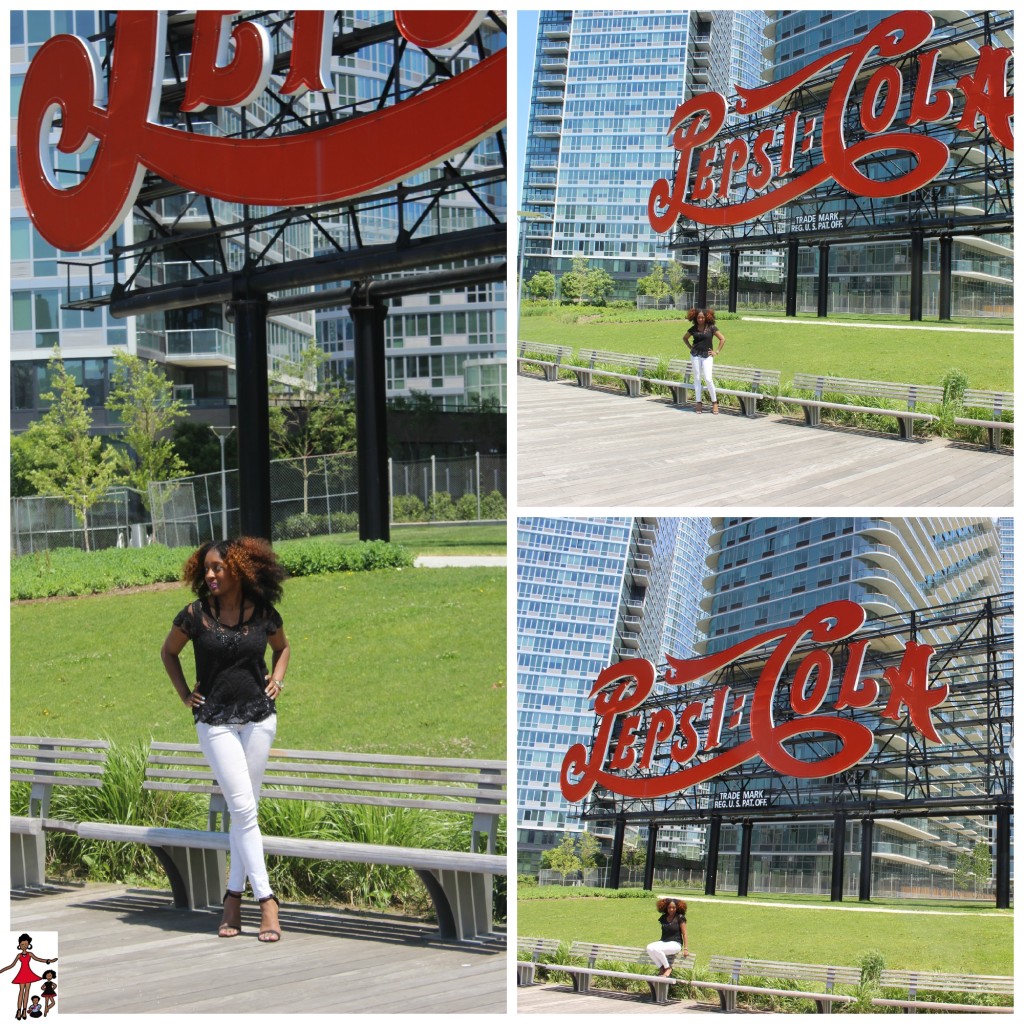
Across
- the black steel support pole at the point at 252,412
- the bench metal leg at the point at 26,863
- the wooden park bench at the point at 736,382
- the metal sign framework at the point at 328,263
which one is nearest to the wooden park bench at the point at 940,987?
the wooden park bench at the point at 736,382

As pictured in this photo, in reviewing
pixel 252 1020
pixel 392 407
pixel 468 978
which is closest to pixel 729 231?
pixel 468 978

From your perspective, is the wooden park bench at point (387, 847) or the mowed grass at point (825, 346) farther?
the mowed grass at point (825, 346)

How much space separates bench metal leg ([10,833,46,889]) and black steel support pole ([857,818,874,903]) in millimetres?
4285

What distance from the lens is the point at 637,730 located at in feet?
22.1

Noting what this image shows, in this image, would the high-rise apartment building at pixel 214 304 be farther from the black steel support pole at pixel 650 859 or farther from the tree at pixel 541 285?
the black steel support pole at pixel 650 859

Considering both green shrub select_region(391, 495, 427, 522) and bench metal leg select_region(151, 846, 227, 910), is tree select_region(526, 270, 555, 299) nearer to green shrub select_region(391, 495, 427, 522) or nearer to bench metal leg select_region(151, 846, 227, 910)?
bench metal leg select_region(151, 846, 227, 910)

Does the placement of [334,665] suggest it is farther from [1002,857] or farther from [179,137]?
[1002,857]

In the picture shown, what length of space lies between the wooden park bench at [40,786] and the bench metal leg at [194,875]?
78 centimetres

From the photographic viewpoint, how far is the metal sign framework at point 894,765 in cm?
646

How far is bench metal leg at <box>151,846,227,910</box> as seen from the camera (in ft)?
21.6

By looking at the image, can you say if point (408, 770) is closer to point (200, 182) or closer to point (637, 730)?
point (637, 730)

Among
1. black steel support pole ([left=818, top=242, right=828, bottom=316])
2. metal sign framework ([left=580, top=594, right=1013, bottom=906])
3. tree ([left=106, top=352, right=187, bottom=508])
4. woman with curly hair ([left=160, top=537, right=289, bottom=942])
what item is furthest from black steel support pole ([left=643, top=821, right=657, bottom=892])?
tree ([left=106, top=352, right=187, bottom=508])

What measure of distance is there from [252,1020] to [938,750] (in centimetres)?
339

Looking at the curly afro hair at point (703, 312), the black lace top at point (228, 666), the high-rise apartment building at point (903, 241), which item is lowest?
the black lace top at point (228, 666)
